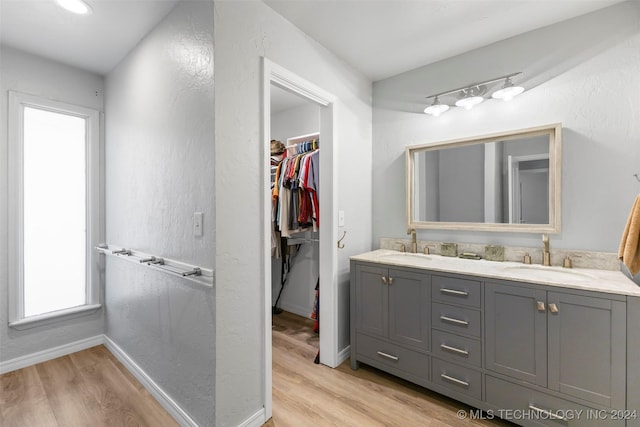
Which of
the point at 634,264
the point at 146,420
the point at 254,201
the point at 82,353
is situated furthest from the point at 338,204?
the point at 82,353

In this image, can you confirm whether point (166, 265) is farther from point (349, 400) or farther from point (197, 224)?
point (349, 400)

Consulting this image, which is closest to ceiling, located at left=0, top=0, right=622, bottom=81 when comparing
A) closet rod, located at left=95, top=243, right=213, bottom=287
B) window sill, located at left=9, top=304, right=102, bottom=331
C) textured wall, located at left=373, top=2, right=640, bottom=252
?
textured wall, located at left=373, top=2, right=640, bottom=252

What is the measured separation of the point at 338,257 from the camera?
2328 millimetres

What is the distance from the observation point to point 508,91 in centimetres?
195

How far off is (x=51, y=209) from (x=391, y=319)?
9.54 ft

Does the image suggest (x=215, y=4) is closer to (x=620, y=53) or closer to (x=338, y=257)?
(x=338, y=257)

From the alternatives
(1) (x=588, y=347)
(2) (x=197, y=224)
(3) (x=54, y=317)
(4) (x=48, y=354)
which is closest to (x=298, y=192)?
(2) (x=197, y=224)

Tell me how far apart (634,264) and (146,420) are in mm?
2736

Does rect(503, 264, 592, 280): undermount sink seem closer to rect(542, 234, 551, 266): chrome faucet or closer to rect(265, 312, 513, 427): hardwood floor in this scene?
rect(542, 234, 551, 266): chrome faucet

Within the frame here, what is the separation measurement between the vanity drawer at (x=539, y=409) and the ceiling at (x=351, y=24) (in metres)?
2.18

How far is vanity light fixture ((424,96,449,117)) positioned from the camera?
224 cm

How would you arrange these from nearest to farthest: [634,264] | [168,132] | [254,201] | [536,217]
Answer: [634,264] < [254,201] < [168,132] < [536,217]

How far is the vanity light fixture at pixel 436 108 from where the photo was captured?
2240 millimetres

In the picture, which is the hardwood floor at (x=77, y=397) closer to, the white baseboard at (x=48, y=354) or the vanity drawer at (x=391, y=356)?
the white baseboard at (x=48, y=354)
